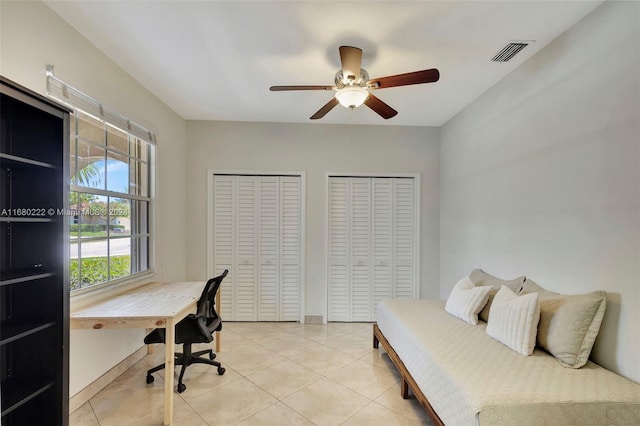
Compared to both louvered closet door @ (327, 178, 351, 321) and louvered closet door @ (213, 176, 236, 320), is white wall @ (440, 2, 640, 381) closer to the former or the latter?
louvered closet door @ (327, 178, 351, 321)

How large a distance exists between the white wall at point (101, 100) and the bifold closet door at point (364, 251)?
2000 millimetres

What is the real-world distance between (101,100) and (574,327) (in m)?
3.69

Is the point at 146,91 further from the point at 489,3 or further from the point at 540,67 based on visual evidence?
the point at 540,67

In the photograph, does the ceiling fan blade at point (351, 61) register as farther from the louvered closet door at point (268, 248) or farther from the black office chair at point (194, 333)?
the louvered closet door at point (268, 248)

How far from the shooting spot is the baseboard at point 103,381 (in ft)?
7.20

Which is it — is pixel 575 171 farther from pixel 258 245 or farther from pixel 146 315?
pixel 258 245

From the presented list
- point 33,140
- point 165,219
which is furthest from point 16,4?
point 165,219

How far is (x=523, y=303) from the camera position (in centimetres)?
203

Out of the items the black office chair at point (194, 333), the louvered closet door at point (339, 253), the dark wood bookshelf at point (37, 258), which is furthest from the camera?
the louvered closet door at point (339, 253)

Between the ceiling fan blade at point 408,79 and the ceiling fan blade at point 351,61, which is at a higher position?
the ceiling fan blade at point 351,61

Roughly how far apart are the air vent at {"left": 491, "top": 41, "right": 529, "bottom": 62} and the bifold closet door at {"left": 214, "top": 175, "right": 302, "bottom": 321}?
256 centimetres

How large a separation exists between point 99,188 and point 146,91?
1189mm

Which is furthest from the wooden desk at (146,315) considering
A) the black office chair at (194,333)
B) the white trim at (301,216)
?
the white trim at (301,216)

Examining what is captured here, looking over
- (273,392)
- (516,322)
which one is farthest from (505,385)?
(273,392)
